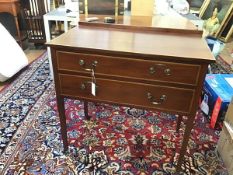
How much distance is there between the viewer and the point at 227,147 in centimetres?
125

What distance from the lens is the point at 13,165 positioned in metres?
1.26

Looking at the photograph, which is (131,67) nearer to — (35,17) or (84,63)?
(84,63)

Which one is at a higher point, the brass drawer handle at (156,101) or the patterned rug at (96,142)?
the brass drawer handle at (156,101)

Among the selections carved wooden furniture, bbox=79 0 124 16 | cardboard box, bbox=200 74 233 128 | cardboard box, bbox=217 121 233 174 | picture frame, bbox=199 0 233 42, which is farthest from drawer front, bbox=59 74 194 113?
picture frame, bbox=199 0 233 42

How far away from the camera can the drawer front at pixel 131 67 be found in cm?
94

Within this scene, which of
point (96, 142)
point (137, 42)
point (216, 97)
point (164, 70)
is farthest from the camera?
point (216, 97)

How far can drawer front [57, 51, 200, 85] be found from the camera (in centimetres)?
94

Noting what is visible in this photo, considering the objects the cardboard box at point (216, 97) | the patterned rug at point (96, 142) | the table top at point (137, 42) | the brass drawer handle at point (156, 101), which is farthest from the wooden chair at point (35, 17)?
the brass drawer handle at point (156, 101)

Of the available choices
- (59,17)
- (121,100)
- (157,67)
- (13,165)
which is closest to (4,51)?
(59,17)

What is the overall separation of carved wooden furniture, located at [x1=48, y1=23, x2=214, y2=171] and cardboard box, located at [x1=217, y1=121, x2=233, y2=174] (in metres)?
0.29

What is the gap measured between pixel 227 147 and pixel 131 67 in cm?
77

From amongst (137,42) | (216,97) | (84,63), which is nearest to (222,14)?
(216,97)

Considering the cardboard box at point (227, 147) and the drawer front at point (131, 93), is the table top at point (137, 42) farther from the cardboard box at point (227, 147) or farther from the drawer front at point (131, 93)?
the cardboard box at point (227, 147)

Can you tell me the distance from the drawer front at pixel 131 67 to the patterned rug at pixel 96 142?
1.93 ft
